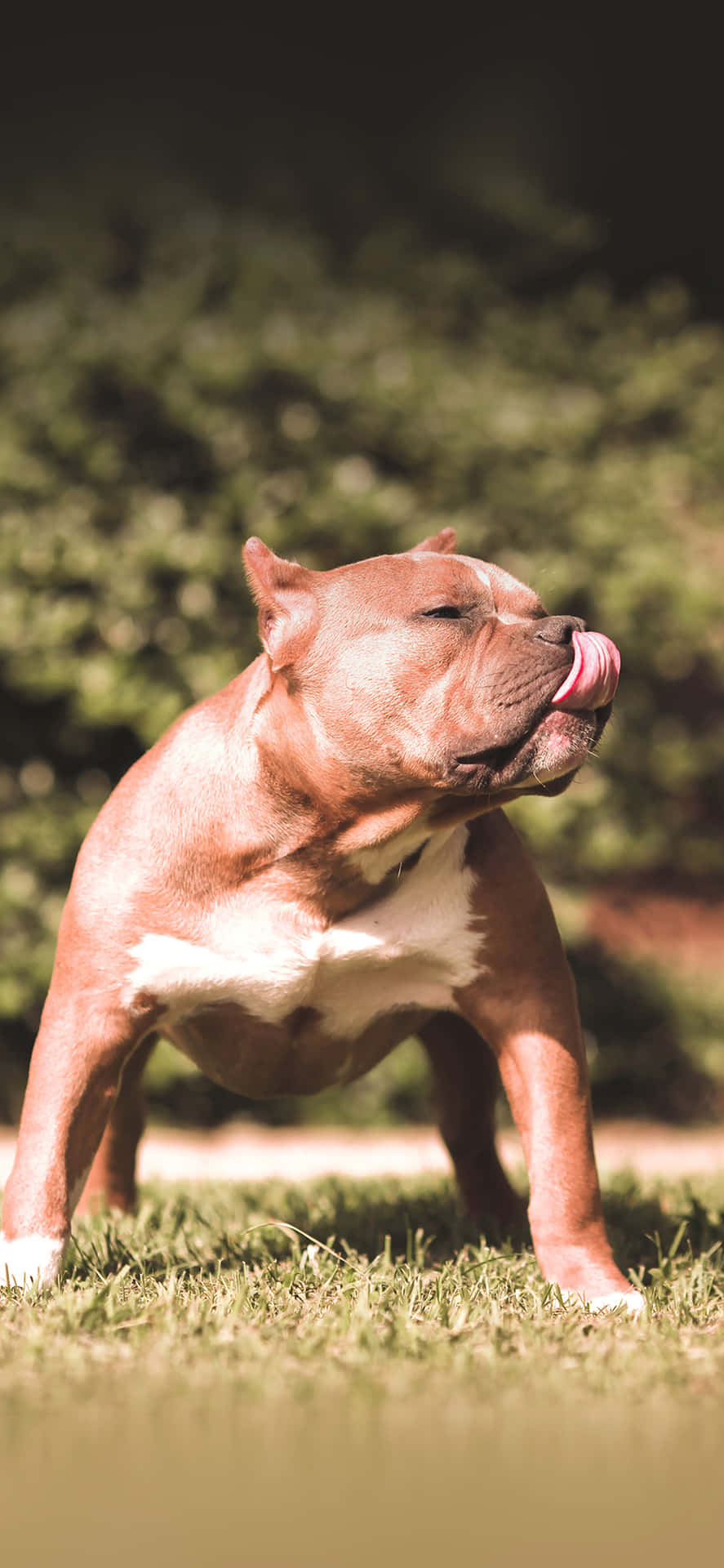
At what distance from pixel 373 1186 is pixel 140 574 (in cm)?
308

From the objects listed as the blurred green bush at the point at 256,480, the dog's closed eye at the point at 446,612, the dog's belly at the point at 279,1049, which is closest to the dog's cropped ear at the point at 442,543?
the dog's closed eye at the point at 446,612

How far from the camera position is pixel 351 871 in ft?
10.7

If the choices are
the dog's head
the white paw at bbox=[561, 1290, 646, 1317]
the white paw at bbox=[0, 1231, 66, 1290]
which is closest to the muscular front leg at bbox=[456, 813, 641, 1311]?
the white paw at bbox=[561, 1290, 646, 1317]

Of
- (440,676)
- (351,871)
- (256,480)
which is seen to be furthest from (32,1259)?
(256,480)

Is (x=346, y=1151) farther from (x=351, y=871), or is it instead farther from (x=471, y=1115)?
(x=351, y=871)

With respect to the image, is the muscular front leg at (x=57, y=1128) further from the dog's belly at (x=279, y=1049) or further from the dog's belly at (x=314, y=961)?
the dog's belly at (x=279, y=1049)

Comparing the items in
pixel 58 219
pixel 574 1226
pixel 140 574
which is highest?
pixel 58 219

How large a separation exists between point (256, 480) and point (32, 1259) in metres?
4.58

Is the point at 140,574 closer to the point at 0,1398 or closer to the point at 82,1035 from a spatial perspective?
the point at 82,1035

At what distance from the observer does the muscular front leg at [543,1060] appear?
3.13 m

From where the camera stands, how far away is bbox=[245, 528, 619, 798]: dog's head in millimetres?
2996

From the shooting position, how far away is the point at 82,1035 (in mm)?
3182

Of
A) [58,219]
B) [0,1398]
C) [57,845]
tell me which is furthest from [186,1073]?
[0,1398]

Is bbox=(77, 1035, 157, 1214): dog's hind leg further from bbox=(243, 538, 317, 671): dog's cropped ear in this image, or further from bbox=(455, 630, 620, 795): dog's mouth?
bbox=(455, 630, 620, 795): dog's mouth
